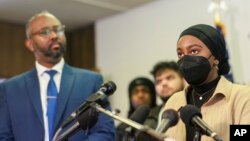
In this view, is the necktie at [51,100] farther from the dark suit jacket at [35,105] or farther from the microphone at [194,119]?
the microphone at [194,119]

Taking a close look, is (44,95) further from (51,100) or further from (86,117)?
(86,117)

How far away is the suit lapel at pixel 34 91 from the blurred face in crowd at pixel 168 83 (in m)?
1.32

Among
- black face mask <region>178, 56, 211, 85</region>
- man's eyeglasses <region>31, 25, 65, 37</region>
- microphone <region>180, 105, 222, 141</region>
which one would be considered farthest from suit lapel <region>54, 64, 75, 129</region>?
microphone <region>180, 105, 222, 141</region>

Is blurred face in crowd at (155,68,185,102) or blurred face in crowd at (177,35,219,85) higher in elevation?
blurred face in crowd at (177,35,219,85)

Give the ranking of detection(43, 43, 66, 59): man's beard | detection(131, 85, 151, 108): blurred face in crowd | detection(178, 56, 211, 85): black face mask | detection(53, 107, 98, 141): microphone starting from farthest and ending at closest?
detection(131, 85, 151, 108): blurred face in crowd < detection(43, 43, 66, 59): man's beard < detection(178, 56, 211, 85): black face mask < detection(53, 107, 98, 141): microphone

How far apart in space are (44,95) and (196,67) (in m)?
1.12

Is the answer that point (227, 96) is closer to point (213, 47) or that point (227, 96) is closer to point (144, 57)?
point (213, 47)

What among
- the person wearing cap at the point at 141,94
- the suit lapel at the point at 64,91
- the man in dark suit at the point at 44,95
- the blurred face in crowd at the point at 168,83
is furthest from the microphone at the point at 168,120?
the person wearing cap at the point at 141,94

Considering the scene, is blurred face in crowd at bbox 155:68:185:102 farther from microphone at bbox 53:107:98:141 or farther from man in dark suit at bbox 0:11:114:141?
microphone at bbox 53:107:98:141

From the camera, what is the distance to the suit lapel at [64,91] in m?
2.42

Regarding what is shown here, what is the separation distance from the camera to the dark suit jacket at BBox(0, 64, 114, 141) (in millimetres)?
2398

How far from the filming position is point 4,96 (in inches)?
101

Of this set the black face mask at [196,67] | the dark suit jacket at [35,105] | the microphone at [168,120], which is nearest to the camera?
the microphone at [168,120]

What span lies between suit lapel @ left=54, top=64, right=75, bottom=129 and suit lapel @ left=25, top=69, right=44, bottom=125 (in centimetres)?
11
